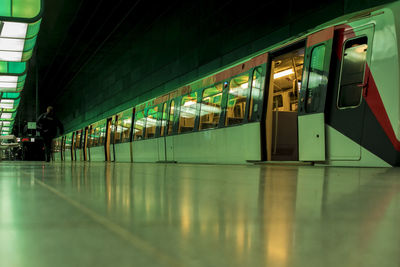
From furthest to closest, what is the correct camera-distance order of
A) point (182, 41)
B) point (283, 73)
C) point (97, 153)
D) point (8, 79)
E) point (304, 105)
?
point (97, 153) < point (8, 79) < point (182, 41) < point (283, 73) < point (304, 105)

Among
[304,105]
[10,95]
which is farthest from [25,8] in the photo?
[10,95]

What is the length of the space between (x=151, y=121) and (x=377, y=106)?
9.10 meters

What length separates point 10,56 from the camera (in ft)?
47.9

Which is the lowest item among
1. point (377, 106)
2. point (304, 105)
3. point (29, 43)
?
point (377, 106)

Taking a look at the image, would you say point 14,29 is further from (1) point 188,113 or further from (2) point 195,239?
(2) point 195,239

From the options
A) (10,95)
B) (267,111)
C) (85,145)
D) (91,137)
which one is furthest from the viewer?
(85,145)

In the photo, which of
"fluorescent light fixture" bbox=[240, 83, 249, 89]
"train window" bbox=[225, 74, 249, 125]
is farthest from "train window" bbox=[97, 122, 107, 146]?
"fluorescent light fixture" bbox=[240, 83, 249, 89]

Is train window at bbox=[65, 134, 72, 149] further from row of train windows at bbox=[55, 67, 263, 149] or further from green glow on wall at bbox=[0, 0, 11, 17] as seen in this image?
green glow on wall at bbox=[0, 0, 11, 17]

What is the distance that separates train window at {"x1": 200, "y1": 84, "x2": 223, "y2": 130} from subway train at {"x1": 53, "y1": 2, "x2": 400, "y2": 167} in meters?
0.03

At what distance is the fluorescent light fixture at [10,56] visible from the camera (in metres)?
14.2

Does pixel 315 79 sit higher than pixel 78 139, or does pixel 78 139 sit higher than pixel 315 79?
pixel 315 79

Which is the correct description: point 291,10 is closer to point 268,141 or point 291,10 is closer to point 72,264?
point 268,141

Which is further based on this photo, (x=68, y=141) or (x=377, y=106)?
(x=68, y=141)

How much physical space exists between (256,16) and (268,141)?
18.2 feet
